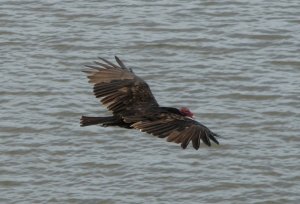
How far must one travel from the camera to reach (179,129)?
9.41m

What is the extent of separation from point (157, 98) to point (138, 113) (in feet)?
12.3

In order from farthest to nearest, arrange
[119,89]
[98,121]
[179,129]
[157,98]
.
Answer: [157,98], [119,89], [98,121], [179,129]

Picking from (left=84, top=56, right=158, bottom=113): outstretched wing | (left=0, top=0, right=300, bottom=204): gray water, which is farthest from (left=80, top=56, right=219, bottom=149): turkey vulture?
(left=0, top=0, right=300, bottom=204): gray water

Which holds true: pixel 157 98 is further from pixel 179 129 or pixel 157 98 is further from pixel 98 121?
pixel 179 129

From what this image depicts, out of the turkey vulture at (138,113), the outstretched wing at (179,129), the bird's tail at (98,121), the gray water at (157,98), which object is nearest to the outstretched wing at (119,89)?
the turkey vulture at (138,113)

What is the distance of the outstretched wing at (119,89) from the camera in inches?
416

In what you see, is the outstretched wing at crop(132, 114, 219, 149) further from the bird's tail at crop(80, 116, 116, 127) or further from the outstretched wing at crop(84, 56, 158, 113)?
the outstretched wing at crop(84, 56, 158, 113)

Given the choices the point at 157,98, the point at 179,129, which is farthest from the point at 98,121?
the point at 157,98

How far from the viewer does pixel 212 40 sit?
15.6 metres

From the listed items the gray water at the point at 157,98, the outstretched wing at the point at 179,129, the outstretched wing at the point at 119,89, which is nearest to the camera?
the outstretched wing at the point at 179,129

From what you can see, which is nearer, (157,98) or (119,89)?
(119,89)

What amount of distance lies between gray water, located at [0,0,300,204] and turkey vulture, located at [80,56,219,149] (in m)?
1.57

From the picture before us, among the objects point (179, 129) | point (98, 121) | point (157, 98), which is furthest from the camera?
point (157, 98)

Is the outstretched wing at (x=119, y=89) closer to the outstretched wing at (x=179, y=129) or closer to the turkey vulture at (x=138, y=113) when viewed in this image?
the turkey vulture at (x=138, y=113)
